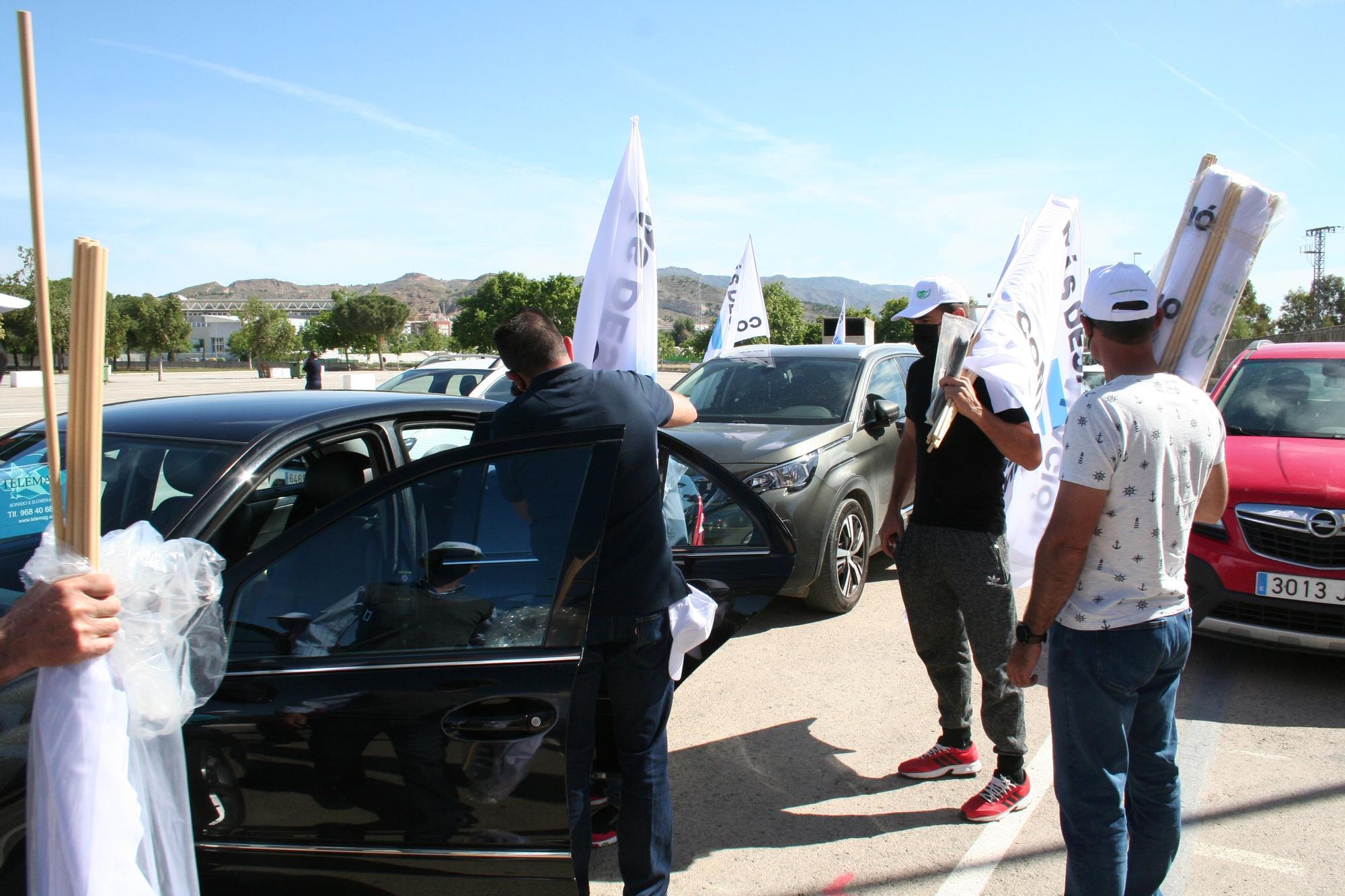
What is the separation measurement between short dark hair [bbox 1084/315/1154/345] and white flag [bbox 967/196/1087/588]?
2.07 feet

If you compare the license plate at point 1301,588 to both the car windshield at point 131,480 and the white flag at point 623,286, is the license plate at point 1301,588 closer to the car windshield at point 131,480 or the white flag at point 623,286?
the white flag at point 623,286

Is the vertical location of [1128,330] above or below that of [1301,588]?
above

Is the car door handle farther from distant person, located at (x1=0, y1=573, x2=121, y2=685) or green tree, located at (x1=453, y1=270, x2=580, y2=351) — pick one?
green tree, located at (x1=453, y1=270, x2=580, y2=351)

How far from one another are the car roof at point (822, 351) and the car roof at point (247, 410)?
393 cm

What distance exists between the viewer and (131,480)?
307cm

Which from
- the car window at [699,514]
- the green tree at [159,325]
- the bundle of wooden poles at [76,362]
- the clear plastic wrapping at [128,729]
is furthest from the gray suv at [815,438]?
the green tree at [159,325]

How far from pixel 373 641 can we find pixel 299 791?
405 millimetres

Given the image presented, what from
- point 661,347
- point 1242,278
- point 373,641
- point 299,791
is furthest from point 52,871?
point 661,347

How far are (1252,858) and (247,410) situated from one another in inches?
151

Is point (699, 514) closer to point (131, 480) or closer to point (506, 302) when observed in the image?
point (131, 480)

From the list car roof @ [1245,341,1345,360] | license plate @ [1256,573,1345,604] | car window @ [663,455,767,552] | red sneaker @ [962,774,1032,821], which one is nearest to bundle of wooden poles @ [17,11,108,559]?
car window @ [663,455,767,552]

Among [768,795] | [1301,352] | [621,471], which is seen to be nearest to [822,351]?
[1301,352]

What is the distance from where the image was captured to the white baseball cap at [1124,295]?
7.99 ft

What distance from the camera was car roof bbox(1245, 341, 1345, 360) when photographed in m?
6.23
